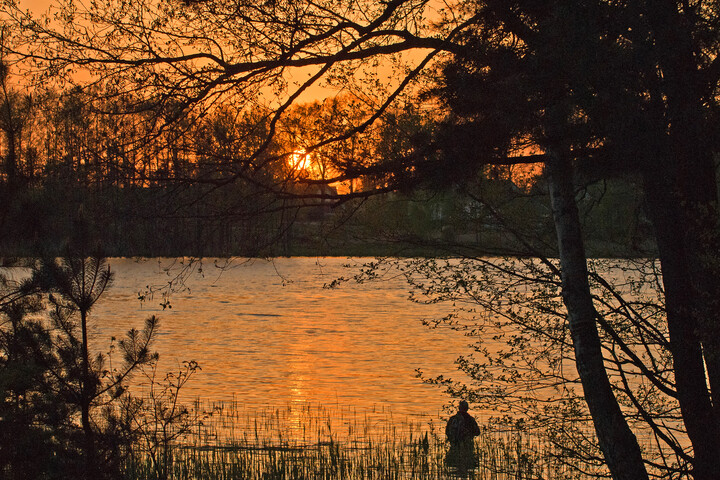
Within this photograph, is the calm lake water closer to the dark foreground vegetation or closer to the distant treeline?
the distant treeline

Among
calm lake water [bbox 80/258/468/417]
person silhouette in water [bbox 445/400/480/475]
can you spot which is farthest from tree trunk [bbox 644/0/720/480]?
person silhouette in water [bbox 445/400/480/475]

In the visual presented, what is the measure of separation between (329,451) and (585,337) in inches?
231

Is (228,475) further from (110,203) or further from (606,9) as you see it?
(606,9)

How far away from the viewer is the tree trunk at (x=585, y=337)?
7211mm

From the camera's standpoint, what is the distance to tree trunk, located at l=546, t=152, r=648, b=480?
721 cm

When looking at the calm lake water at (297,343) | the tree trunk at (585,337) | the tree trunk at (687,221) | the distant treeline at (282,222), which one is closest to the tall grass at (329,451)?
the tree trunk at (585,337)

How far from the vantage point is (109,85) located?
7.24 metres

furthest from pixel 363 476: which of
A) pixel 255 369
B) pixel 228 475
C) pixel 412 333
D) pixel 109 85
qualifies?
pixel 412 333

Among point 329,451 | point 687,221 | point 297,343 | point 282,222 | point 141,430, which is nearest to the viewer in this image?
point 687,221

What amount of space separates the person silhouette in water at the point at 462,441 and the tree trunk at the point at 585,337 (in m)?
4.36

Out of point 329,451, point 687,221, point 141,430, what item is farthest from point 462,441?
point 687,221

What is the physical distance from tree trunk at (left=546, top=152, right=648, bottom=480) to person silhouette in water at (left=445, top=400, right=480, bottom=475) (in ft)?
14.3

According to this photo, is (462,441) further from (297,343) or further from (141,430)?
(297,343)

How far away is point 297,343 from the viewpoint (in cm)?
2784
